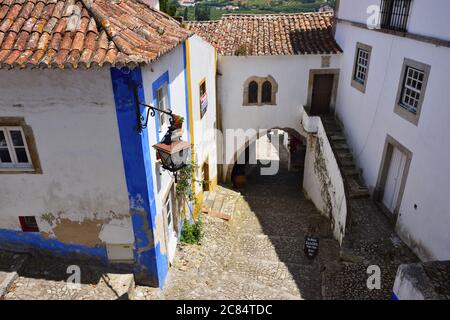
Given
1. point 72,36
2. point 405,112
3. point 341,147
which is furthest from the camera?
point 341,147

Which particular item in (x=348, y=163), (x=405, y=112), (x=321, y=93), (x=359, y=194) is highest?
(x=405, y=112)

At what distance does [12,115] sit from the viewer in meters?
6.78

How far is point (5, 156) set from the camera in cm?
736

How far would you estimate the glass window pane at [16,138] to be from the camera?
7.07m

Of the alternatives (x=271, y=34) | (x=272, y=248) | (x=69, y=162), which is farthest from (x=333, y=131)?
(x=69, y=162)

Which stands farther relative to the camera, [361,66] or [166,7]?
[166,7]

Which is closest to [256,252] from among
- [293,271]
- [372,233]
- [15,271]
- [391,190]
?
[293,271]

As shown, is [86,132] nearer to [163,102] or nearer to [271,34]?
[163,102]

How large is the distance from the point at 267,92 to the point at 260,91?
0.37 m

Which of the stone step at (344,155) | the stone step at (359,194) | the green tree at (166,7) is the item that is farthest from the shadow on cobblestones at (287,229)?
the green tree at (166,7)

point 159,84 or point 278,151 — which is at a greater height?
point 159,84

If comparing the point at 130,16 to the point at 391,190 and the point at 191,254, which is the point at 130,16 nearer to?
the point at 191,254

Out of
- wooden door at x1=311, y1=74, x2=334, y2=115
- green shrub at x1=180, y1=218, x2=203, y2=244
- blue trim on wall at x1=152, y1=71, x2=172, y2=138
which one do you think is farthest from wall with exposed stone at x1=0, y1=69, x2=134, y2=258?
wooden door at x1=311, y1=74, x2=334, y2=115

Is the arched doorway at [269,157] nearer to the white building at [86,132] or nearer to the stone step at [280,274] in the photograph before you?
Answer: the stone step at [280,274]
